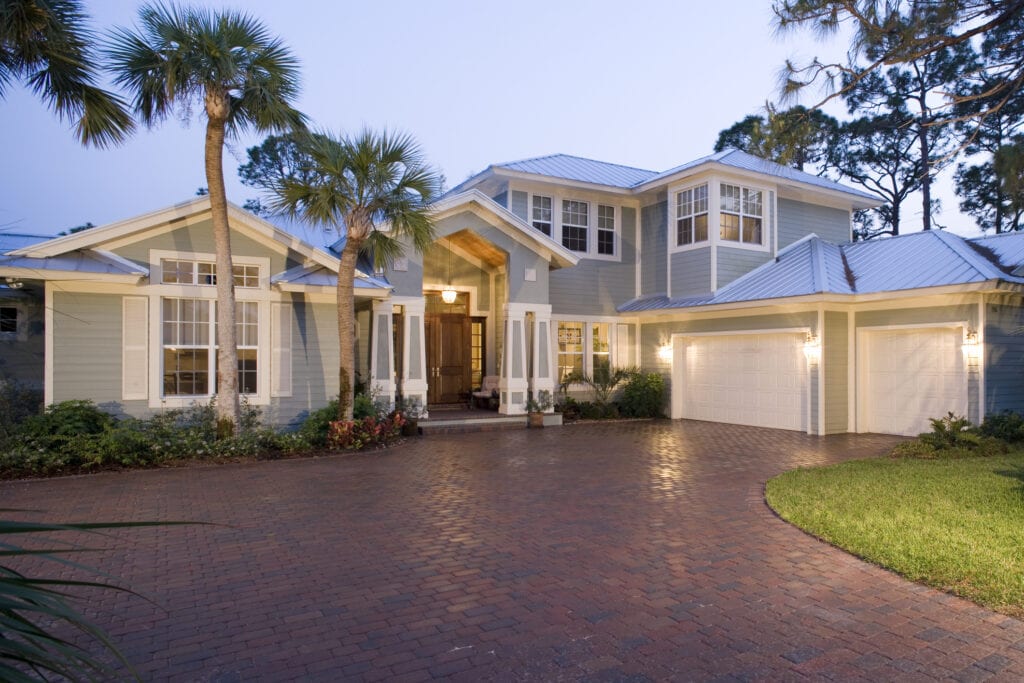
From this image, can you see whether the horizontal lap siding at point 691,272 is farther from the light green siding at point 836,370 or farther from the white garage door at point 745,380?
the light green siding at point 836,370

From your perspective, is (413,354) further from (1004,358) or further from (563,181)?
(1004,358)

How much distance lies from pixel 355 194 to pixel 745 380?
990 cm

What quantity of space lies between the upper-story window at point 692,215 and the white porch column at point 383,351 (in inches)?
309

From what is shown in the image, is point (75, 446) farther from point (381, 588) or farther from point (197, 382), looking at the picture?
point (381, 588)

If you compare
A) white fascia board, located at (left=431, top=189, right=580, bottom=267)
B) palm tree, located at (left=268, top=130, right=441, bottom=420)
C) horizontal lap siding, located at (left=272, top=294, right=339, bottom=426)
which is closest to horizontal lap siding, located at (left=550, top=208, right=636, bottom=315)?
white fascia board, located at (left=431, top=189, right=580, bottom=267)

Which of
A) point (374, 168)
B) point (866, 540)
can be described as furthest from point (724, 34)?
point (374, 168)

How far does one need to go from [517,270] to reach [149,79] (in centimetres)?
836

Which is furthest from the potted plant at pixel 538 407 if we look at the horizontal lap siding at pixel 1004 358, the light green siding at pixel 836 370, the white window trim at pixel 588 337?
the horizontal lap siding at pixel 1004 358

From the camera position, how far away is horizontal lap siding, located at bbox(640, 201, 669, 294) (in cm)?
1842

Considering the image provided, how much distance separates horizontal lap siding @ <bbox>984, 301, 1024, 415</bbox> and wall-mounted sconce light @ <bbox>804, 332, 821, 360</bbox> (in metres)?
2.89

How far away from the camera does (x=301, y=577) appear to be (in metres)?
5.45

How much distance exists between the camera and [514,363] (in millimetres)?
16000

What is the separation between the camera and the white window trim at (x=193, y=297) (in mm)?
11914

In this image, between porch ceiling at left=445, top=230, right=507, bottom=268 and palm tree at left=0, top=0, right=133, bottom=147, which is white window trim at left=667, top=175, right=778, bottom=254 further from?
palm tree at left=0, top=0, right=133, bottom=147
